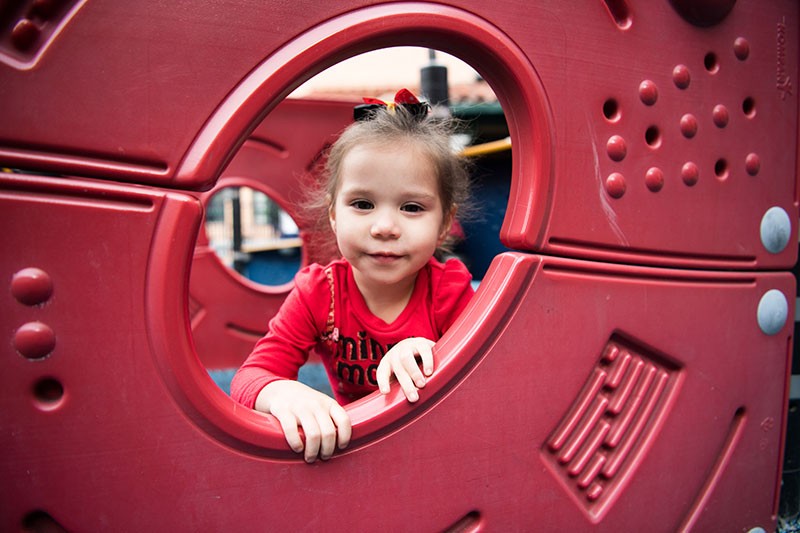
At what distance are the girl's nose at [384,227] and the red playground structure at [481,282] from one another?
20 centimetres

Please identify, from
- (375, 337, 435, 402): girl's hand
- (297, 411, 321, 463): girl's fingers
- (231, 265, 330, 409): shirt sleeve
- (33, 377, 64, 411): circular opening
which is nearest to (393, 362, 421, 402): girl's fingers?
(375, 337, 435, 402): girl's hand

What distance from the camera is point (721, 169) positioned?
0.87 meters

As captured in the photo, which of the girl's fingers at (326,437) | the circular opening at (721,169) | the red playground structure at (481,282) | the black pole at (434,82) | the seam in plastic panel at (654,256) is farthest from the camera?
the black pole at (434,82)

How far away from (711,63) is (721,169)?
0.53ft

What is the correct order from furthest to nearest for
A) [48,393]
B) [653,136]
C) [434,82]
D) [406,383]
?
[434,82]
[653,136]
[406,383]
[48,393]

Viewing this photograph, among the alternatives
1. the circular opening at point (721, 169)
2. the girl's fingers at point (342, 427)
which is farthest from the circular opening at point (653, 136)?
the girl's fingers at point (342, 427)

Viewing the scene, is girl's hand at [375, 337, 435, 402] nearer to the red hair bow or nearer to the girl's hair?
the girl's hair

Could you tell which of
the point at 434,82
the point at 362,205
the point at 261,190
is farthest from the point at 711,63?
the point at 261,190

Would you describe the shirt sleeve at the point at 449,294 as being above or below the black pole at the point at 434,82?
below

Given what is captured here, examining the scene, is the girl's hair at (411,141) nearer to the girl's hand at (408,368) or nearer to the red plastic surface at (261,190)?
the girl's hand at (408,368)

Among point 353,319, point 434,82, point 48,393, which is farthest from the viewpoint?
point 434,82

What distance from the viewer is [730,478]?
2.95 ft

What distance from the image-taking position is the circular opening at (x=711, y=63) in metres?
0.84

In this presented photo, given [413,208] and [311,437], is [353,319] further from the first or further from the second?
[311,437]
